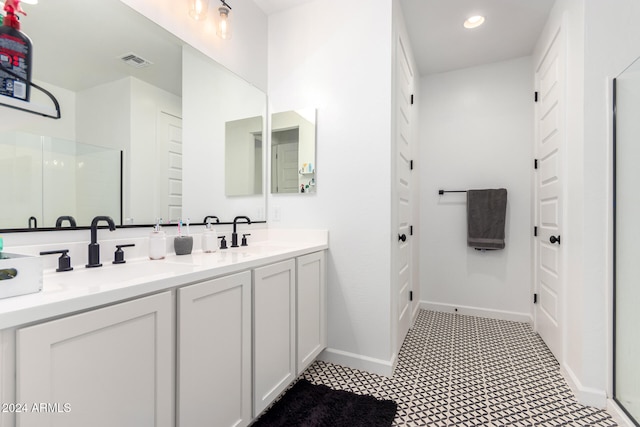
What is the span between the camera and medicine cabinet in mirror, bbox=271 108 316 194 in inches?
86.4

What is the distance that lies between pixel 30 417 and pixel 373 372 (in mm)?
1759

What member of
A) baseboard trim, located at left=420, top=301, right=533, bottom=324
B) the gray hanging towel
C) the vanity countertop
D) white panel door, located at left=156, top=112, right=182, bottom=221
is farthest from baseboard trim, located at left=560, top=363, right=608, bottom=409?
white panel door, located at left=156, top=112, right=182, bottom=221

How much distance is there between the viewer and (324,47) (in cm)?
217

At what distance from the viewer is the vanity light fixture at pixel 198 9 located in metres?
1.69

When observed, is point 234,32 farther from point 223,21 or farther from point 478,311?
point 478,311

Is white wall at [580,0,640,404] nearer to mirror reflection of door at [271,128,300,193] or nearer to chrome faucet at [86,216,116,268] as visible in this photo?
mirror reflection of door at [271,128,300,193]

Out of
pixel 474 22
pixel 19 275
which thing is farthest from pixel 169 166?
pixel 474 22

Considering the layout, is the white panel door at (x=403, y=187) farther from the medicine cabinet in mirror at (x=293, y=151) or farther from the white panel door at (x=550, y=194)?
the white panel door at (x=550, y=194)

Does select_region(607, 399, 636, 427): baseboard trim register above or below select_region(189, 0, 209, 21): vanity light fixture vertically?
below

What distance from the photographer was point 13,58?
95 centimetres

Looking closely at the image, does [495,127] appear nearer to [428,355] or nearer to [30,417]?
[428,355]

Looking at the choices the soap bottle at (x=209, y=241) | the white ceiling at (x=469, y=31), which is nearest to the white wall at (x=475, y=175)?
the white ceiling at (x=469, y=31)

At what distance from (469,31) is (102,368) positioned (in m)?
3.21

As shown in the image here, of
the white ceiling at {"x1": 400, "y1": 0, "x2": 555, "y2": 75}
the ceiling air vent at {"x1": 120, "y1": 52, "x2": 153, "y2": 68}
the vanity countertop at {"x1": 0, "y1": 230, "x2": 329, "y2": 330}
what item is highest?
the white ceiling at {"x1": 400, "y1": 0, "x2": 555, "y2": 75}
